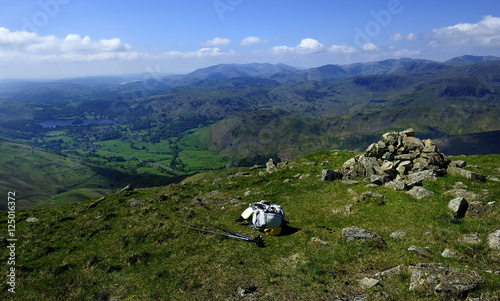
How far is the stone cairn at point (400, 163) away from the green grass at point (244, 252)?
1794 millimetres

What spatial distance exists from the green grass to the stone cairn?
179 centimetres

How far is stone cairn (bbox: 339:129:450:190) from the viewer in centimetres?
2817

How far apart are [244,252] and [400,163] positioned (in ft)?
80.4

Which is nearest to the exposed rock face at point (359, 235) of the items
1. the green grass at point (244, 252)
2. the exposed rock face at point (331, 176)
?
the green grass at point (244, 252)

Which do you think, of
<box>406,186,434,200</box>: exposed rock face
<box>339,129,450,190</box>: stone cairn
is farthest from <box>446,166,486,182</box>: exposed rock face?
<box>406,186,434,200</box>: exposed rock face

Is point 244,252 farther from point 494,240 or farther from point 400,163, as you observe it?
point 400,163

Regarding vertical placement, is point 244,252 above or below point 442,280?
below

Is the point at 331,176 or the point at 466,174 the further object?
the point at 331,176

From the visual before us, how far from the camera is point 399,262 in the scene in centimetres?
1540

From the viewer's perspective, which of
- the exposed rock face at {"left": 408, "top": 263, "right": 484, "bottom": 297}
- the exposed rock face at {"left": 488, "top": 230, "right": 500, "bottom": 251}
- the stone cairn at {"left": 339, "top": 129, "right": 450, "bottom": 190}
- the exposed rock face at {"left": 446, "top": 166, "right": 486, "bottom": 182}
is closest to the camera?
the exposed rock face at {"left": 408, "top": 263, "right": 484, "bottom": 297}

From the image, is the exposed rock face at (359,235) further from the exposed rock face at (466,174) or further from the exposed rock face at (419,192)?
the exposed rock face at (466,174)

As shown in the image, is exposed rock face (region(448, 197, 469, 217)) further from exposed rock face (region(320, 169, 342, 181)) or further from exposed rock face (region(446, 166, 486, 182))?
exposed rock face (region(320, 169, 342, 181))

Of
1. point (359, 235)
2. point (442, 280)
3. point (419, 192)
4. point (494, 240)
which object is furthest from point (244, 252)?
point (419, 192)

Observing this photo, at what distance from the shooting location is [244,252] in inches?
751
